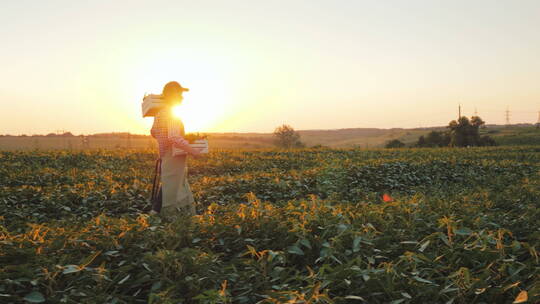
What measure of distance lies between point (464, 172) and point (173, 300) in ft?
47.7

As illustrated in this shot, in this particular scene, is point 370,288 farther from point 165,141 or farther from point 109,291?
point 165,141

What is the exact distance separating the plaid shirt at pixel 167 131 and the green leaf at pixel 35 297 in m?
3.67

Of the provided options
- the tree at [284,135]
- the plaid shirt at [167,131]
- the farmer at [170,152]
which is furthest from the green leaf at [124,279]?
the tree at [284,135]

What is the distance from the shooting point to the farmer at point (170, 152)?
6.20 meters

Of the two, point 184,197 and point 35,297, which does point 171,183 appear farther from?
point 35,297

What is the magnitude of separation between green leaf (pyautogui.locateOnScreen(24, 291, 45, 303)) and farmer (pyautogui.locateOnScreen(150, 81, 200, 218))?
3.50 metres

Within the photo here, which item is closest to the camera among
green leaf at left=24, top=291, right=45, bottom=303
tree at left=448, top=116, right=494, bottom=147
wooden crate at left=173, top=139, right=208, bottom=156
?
green leaf at left=24, top=291, right=45, bottom=303

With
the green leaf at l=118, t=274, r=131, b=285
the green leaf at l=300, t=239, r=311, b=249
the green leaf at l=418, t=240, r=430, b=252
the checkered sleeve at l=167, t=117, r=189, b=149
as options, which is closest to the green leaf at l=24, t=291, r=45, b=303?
the green leaf at l=118, t=274, r=131, b=285

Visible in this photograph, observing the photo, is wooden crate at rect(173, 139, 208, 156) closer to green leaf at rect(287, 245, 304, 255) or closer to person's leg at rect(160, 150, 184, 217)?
person's leg at rect(160, 150, 184, 217)

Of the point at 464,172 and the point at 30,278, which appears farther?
the point at 464,172

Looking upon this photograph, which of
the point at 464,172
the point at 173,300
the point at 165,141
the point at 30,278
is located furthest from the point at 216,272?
the point at 464,172

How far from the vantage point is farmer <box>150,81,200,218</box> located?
244 inches

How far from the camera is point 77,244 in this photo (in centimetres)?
341

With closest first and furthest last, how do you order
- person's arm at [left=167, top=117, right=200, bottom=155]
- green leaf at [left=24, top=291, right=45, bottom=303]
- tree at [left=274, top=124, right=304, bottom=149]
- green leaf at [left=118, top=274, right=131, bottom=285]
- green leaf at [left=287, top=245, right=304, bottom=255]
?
1. green leaf at [left=24, top=291, right=45, bottom=303]
2. green leaf at [left=118, top=274, right=131, bottom=285]
3. green leaf at [left=287, top=245, right=304, bottom=255]
4. person's arm at [left=167, top=117, right=200, bottom=155]
5. tree at [left=274, top=124, right=304, bottom=149]
